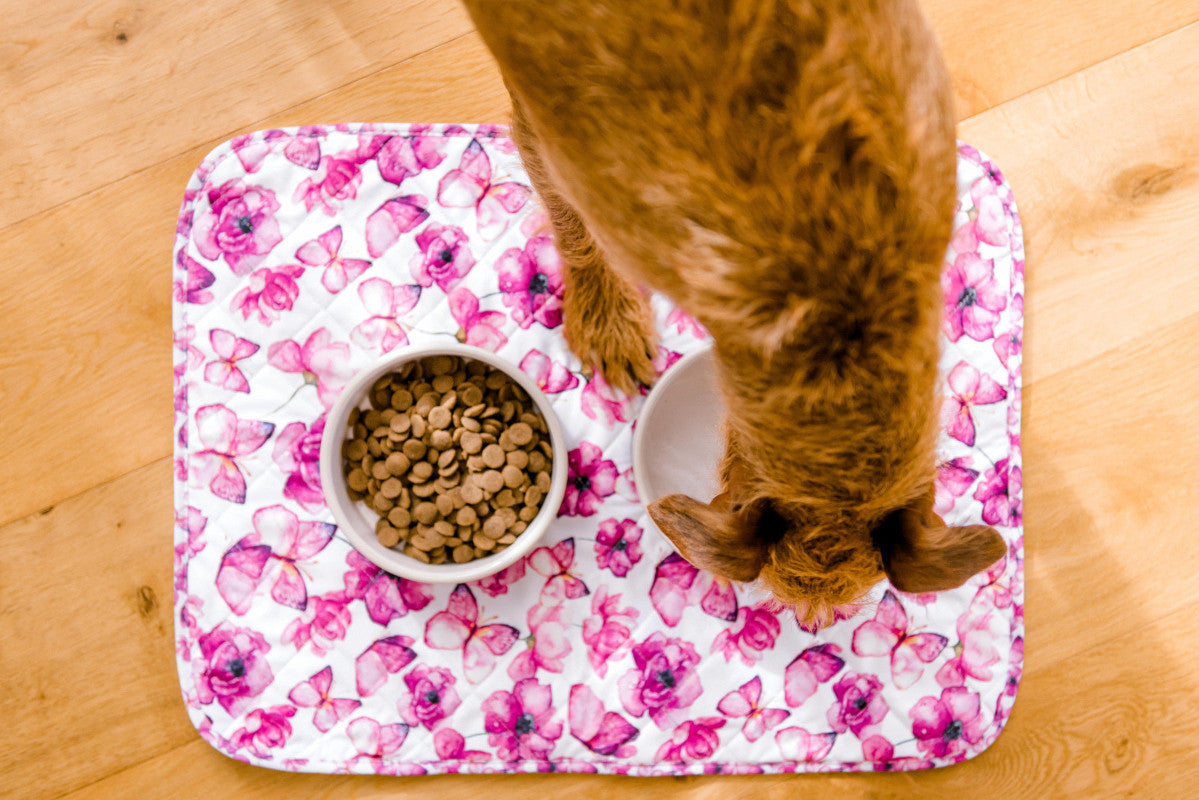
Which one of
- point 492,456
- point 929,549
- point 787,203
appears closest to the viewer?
point 787,203

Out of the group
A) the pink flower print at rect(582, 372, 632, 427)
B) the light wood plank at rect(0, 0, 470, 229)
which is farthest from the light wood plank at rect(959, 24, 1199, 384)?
the light wood plank at rect(0, 0, 470, 229)

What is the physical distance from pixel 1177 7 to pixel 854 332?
1146 mm

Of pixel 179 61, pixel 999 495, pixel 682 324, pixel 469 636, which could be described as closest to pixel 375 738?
pixel 469 636

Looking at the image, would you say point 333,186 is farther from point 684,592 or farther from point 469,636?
point 684,592

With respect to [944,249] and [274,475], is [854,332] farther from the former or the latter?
[274,475]

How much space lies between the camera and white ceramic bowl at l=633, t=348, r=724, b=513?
1263 millimetres

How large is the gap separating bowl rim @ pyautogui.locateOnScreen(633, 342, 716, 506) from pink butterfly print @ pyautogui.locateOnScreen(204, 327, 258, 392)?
62 centimetres

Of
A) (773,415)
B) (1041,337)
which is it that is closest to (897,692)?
(1041,337)

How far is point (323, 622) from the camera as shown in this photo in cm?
130

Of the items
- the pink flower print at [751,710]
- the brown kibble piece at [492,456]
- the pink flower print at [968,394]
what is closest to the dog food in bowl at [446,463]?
the brown kibble piece at [492,456]

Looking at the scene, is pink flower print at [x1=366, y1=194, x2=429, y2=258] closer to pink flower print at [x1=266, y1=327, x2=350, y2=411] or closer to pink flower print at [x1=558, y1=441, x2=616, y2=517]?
pink flower print at [x1=266, y1=327, x2=350, y2=411]

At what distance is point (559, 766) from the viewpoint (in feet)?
4.24

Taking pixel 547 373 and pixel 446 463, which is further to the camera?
pixel 547 373

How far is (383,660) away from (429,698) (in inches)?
3.6
